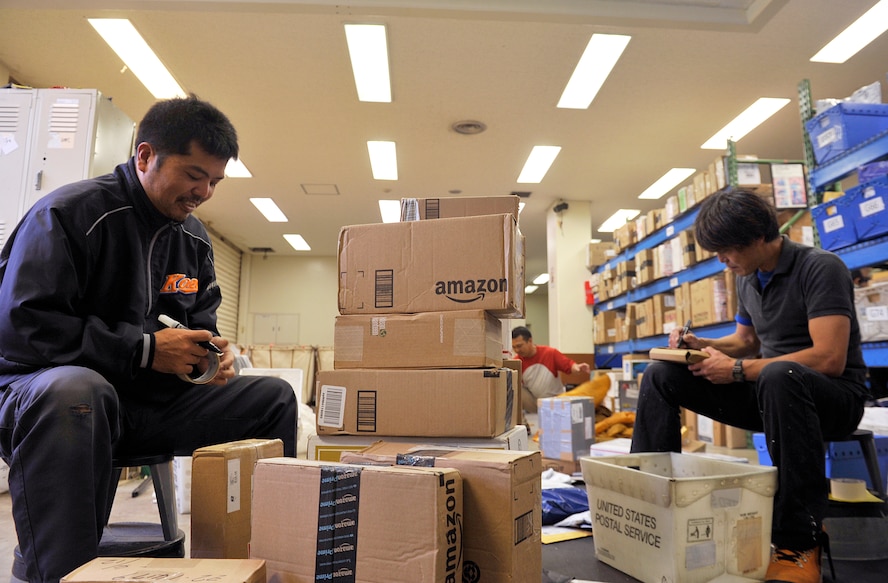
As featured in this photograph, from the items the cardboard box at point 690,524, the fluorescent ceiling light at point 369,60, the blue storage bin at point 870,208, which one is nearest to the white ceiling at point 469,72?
the fluorescent ceiling light at point 369,60

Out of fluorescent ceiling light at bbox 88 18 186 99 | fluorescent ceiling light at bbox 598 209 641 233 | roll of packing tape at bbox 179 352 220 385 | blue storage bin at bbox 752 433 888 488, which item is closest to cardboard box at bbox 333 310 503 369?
roll of packing tape at bbox 179 352 220 385

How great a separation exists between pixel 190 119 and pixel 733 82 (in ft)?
16.4

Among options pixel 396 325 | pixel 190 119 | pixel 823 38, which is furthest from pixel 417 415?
pixel 823 38

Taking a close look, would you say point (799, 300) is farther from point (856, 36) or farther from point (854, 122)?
point (856, 36)

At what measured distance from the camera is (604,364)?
8.15 metres

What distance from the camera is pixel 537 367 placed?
16.5ft

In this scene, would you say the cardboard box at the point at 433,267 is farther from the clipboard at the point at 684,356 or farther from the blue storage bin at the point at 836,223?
the blue storage bin at the point at 836,223

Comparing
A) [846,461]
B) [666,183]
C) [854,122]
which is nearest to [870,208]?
[854,122]

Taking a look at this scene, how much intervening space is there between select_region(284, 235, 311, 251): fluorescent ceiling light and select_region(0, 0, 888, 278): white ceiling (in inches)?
139

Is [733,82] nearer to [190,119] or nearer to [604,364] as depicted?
[604,364]

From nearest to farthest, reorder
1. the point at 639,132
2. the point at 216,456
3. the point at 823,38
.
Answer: the point at 216,456 < the point at 823,38 < the point at 639,132

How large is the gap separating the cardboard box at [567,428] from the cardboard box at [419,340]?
6.94ft

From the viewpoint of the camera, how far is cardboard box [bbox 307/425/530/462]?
1442mm

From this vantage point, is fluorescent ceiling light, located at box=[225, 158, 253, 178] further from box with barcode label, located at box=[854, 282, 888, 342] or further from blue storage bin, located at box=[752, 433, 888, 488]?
blue storage bin, located at box=[752, 433, 888, 488]
